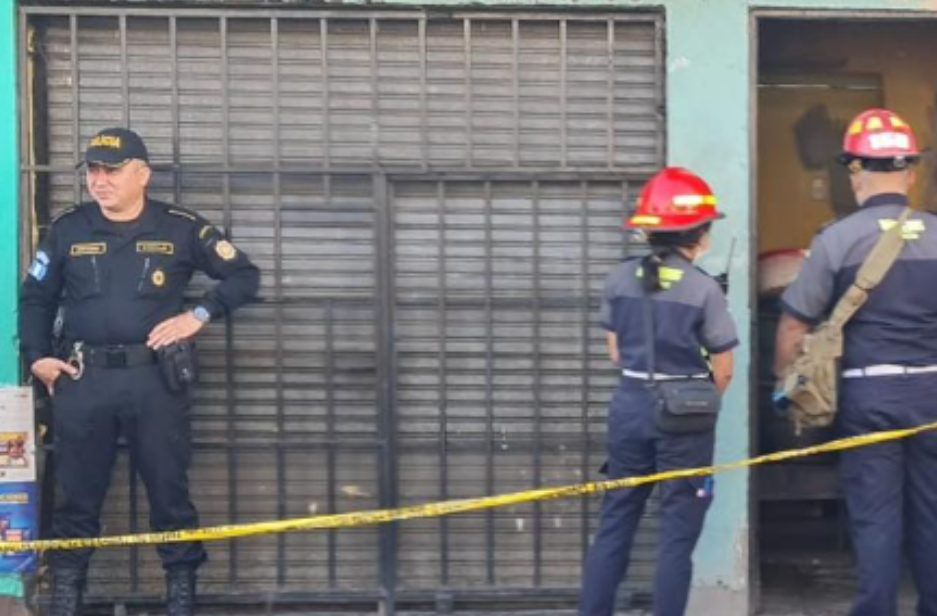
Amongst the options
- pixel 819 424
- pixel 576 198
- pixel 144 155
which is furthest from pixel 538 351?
pixel 144 155

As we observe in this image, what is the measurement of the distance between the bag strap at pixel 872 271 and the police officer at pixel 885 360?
30mm

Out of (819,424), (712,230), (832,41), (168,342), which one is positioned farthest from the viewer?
(832,41)

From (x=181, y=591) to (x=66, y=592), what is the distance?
428 millimetres

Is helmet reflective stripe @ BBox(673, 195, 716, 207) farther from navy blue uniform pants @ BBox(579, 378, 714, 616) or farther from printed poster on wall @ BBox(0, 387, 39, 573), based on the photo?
printed poster on wall @ BBox(0, 387, 39, 573)

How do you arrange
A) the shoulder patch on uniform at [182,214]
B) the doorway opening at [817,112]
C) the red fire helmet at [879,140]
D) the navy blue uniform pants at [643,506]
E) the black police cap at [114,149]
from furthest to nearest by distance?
the doorway opening at [817,112] → the shoulder patch on uniform at [182,214] → the black police cap at [114,149] → the navy blue uniform pants at [643,506] → the red fire helmet at [879,140]

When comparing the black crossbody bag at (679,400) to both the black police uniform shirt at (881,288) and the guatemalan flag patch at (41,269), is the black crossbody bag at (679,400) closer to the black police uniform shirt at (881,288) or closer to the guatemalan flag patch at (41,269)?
the black police uniform shirt at (881,288)

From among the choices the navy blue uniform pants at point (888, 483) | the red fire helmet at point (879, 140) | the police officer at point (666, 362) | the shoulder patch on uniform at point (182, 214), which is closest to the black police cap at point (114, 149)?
the shoulder patch on uniform at point (182, 214)

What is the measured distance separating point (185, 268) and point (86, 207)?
0.44 meters

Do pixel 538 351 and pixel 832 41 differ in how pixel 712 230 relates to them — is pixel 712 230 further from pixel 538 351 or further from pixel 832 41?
pixel 832 41

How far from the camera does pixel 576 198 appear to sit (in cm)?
553

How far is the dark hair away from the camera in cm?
463

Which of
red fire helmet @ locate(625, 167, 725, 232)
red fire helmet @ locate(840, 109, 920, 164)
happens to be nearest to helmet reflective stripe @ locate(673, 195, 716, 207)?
red fire helmet @ locate(625, 167, 725, 232)

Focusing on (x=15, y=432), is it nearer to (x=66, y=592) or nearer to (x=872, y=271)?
(x=66, y=592)

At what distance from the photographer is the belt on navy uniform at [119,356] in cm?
497
